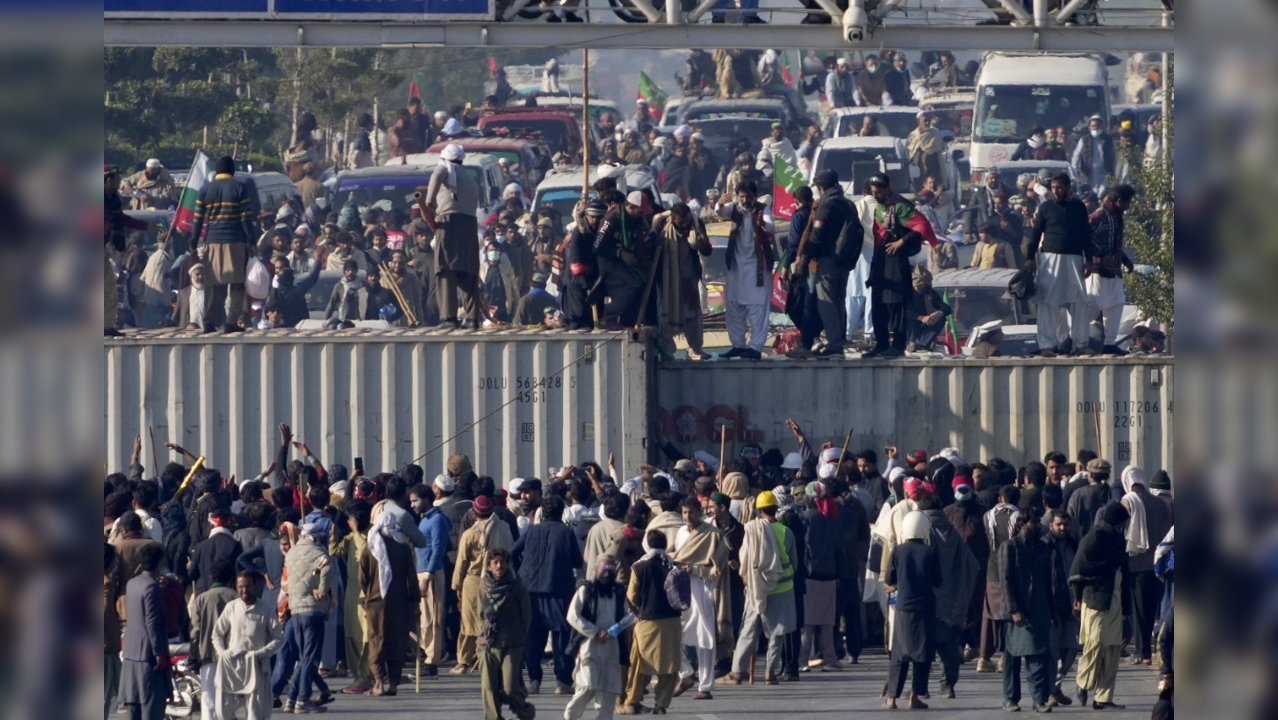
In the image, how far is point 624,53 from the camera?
2191 inches

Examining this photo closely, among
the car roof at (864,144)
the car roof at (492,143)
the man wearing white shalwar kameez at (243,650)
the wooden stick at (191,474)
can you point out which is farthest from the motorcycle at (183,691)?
the car roof at (864,144)

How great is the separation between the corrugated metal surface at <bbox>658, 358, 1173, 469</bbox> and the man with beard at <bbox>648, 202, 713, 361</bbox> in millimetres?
551

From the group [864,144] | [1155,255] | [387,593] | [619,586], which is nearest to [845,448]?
[619,586]

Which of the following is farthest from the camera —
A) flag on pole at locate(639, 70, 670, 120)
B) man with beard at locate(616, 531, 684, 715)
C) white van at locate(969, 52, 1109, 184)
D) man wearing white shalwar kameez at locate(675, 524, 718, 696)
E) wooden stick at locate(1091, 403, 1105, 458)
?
flag on pole at locate(639, 70, 670, 120)

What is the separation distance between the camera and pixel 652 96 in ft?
132

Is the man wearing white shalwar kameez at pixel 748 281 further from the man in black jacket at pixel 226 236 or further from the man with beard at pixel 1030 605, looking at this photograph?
the man with beard at pixel 1030 605

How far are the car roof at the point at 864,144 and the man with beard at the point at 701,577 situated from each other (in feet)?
67.1

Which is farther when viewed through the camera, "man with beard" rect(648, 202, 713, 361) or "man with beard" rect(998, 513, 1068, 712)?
"man with beard" rect(648, 202, 713, 361)

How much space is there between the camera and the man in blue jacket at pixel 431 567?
12.9 metres

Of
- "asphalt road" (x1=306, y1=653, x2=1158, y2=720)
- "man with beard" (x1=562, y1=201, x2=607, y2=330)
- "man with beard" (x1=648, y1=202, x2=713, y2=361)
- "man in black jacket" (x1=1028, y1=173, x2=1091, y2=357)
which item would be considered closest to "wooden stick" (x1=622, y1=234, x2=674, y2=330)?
"man with beard" (x1=648, y1=202, x2=713, y2=361)

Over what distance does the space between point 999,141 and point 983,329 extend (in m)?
12.6

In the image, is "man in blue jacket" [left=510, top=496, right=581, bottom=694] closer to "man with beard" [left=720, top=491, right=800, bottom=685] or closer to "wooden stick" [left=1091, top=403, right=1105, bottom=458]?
"man with beard" [left=720, top=491, right=800, bottom=685]

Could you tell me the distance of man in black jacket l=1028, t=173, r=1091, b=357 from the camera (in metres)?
16.4

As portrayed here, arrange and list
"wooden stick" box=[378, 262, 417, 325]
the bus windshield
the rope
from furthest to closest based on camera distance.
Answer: the bus windshield < "wooden stick" box=[378, 262, 417, 325] < the rope
